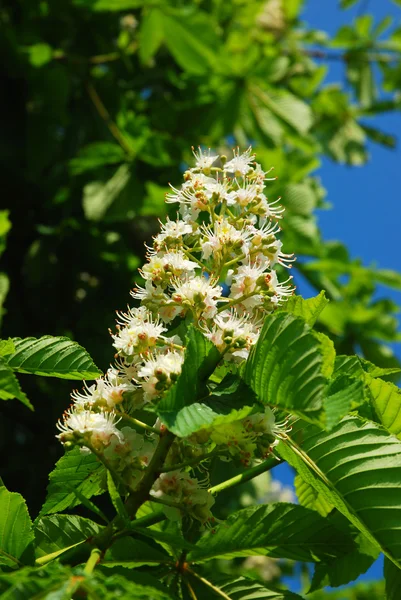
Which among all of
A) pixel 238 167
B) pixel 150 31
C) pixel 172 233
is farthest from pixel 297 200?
pixel 172 233

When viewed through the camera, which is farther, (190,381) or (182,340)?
(182,340)

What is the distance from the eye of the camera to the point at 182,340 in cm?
120

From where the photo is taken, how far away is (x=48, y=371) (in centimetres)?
115

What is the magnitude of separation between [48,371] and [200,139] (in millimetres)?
2564

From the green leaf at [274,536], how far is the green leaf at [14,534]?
0.25 meters

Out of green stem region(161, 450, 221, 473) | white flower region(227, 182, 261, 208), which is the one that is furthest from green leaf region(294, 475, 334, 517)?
white flower region(227, 182, 261, 208)

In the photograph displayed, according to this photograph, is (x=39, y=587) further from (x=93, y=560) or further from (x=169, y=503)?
(x=169, y=503)

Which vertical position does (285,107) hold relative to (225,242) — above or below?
above

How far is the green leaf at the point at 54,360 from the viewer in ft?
3.78

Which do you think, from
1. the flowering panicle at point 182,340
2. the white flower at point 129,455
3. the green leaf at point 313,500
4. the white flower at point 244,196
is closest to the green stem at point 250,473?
the flowering panicle at point 182,340

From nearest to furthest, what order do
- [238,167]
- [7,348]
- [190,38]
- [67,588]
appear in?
[67,588], [7,348], [238,167], [190,38]

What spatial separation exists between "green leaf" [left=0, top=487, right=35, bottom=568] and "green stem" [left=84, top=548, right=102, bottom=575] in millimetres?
127

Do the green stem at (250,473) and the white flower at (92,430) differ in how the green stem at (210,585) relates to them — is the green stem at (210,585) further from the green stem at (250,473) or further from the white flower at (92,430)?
the white flower at (92,430)

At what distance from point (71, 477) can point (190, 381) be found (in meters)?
0.37
